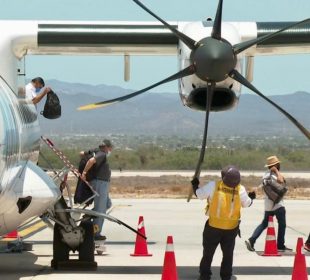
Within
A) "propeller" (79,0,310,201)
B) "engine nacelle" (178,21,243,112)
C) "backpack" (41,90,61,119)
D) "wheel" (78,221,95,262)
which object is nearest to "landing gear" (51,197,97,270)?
"wheel" (78,221,95,262)

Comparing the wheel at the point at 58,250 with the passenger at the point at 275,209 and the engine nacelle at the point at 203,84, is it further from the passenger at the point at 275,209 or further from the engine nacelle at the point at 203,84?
the passenger at the point at 275,209

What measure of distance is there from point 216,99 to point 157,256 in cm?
279

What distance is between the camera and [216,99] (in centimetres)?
1218

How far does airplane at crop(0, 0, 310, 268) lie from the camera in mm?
10516

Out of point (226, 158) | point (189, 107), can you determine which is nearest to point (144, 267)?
point (189, 107)

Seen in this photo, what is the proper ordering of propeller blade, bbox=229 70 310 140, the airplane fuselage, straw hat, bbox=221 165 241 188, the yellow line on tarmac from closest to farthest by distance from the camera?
the airplane fuselage
straw hat, bbox=221 165 241 188
propeller blade, bbox=229 70 310 140
the yellow line on tarmac

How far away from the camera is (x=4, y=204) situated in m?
9.73

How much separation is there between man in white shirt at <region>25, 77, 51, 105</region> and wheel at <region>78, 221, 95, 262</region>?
1997 millimetres

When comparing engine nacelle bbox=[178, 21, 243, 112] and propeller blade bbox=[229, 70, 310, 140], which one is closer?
propeller blade bbox=[229, 70, 310, 140]

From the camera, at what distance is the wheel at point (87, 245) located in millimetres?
12102

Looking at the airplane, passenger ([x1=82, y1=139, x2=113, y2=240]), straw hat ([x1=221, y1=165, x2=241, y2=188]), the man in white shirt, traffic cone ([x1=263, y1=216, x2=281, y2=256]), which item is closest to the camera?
straw hat ([x1=221, y1=165, x2=241, y2=188])

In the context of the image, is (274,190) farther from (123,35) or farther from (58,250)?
(58,250)

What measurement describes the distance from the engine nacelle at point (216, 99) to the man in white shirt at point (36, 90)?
85.9 inches

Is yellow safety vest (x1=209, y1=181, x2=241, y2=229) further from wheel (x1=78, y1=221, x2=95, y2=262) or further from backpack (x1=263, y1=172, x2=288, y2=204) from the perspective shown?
backpack (x1=263, y1=172, x2=288, y2=204)
